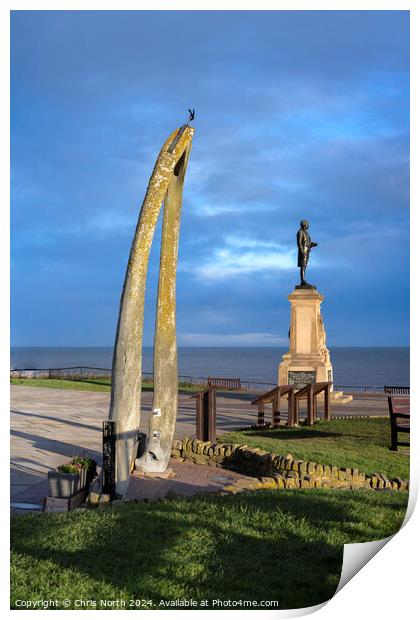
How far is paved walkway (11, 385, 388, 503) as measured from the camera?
321 inches

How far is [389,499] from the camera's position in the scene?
5.91 meters

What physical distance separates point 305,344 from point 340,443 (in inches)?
348

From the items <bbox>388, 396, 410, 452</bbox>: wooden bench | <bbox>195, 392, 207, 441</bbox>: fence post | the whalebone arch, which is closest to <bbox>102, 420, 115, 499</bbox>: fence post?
the whalebone arch

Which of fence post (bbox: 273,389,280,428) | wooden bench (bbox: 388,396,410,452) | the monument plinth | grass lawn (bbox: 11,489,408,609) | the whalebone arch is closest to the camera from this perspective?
grass lawn (bbox: 11,489,408,609)

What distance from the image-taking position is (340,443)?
34.3ft

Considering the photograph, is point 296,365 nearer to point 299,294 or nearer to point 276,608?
point 299,294

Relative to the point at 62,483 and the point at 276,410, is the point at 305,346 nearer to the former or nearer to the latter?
the point at 276,410

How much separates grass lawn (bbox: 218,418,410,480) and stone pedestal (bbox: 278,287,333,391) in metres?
5.24

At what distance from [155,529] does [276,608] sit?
4.22ft

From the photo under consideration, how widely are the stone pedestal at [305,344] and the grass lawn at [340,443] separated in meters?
5.24

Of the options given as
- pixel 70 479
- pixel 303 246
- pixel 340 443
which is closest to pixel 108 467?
pixel 70 479

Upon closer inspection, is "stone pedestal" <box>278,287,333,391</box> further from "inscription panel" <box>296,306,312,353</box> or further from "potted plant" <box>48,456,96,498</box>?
"potted plant" <box>48,456,96,498</box>

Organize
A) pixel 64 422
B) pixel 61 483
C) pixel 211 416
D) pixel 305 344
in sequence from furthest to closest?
1. pixel 305 344
2. pixel 64 422
3. pixel 211 416
4. pixel 61 483

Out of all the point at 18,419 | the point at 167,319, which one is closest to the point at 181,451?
the point at 167,319
